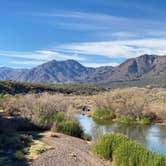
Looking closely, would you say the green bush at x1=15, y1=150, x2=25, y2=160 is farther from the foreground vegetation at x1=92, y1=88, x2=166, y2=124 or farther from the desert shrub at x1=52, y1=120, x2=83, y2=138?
the foreground vegetation at x1=92, y1=88, x2=166, y2=124

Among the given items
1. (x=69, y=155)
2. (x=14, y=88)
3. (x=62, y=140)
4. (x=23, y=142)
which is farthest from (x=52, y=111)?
(x=14, y=88)

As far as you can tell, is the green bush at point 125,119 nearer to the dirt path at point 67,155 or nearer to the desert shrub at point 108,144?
the dirt path at point 67,155

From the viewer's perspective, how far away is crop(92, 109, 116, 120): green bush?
209 ft

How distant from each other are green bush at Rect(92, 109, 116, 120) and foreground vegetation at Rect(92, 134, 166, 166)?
122 feet

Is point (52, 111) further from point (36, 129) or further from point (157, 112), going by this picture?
point (157, 112)

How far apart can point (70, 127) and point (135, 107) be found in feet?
98.5

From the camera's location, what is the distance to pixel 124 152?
2173 centimetres

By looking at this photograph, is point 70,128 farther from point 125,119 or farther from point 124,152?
point 125,119

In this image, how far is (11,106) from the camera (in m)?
45.2

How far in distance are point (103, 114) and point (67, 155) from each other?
40.2 metres

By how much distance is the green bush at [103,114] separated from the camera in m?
63.7

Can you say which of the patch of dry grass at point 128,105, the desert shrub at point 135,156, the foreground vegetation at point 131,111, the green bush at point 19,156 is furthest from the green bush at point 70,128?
the patch of dry grass at point 128,105

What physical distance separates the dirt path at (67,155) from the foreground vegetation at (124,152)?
0.64m

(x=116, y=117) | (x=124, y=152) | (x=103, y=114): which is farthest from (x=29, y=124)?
(x=103, y=114)
